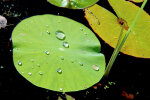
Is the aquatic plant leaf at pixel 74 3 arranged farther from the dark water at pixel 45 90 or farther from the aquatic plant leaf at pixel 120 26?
the dark water at pixel 45 90

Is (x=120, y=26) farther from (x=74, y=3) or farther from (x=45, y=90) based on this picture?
(x=45, y=90)

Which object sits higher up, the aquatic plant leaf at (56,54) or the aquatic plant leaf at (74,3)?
the aquatic plant leaf at (74,3)

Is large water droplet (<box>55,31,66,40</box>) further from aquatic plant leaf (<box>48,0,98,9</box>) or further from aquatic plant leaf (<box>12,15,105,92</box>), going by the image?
aquatic plant leaf (<box>48,0,98,9</box>)

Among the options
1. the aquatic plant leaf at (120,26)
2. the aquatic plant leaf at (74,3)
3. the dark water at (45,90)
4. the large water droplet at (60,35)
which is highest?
the aquatic plant leaf at (74,3)

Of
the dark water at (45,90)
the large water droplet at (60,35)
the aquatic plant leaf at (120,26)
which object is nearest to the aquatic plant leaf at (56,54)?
the large water droplet at (60,35)

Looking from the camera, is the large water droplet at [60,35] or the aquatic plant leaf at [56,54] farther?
the large water droplet at [60,35]

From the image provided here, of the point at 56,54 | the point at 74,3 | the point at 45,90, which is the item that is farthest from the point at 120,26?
the point at 45,90
